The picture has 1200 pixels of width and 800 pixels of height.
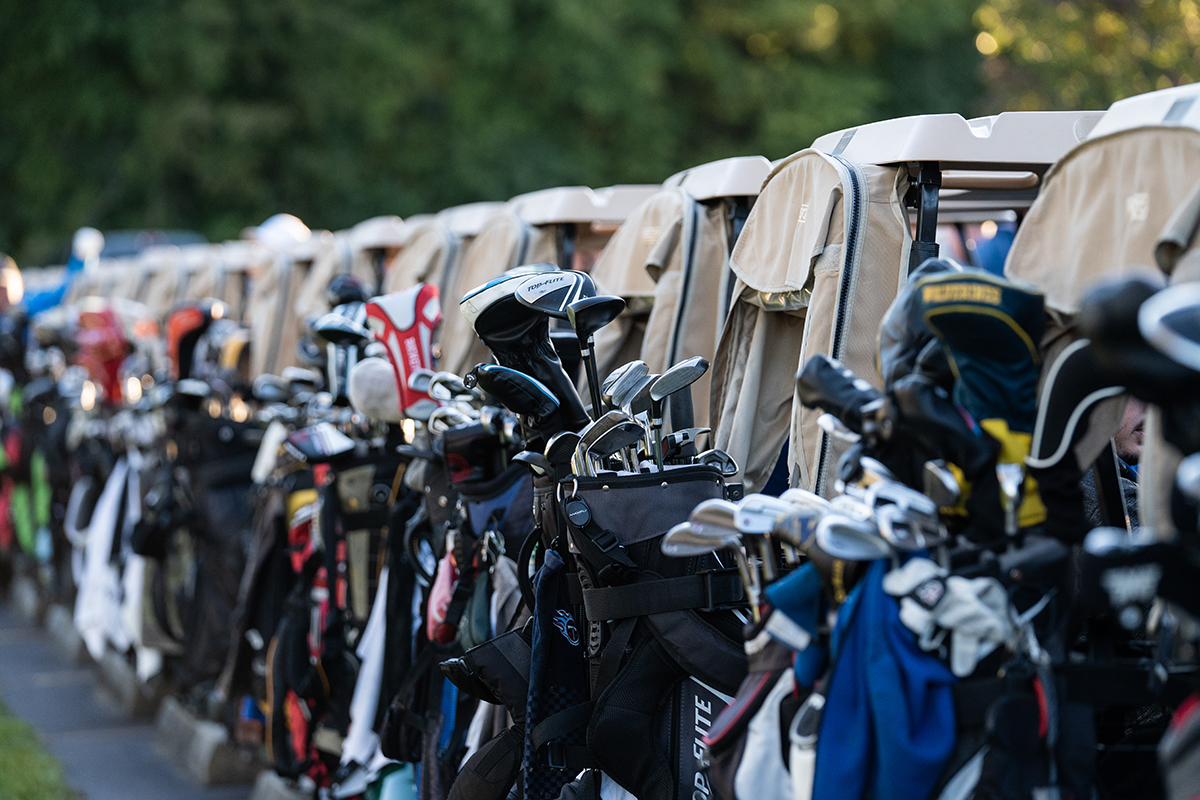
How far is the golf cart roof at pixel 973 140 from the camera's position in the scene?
3076 mm

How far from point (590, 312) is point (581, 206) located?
7.71ft

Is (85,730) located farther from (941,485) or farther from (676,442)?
(941,485)

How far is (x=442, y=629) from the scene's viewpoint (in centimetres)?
344

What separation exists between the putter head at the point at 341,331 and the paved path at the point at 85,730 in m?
2.70

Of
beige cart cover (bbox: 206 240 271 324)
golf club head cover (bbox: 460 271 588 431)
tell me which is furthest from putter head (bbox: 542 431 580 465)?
beige cart cover (bbox: 206 240 271 324)

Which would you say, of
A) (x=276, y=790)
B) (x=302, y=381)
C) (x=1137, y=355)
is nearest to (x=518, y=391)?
(x=1137, y=355)

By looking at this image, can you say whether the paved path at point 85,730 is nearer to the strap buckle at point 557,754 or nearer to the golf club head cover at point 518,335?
the strap buckle at point 557,754

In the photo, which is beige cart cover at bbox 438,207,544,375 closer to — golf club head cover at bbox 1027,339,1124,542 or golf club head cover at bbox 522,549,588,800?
golf club head cover at bbox 522,549,588,800

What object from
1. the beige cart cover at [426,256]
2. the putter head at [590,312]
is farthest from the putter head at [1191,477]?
the beige cart cover at [426,256]

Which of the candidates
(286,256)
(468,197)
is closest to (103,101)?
(468,197)

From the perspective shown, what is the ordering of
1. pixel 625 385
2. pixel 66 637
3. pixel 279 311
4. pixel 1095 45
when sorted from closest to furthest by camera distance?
1. pixel 625 385
2. pixel 279 311
3. pixel 66 637
4. pixel 1095 45

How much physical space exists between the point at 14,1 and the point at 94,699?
16.0 m

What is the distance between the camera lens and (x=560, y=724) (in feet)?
9.29

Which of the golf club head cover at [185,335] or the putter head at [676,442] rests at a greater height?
the putter head at [676,442]
